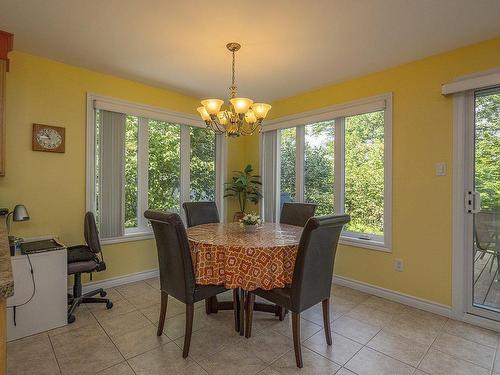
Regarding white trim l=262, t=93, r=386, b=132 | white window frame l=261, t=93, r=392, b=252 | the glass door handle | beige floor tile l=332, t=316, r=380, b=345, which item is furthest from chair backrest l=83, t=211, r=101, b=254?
the glass door handle

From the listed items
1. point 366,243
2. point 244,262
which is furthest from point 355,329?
point 244,262

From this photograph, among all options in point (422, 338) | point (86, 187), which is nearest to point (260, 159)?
point (86, 187)

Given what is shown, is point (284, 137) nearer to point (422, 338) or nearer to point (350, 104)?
point (350, 104)

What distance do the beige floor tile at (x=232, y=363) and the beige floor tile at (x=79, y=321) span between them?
122cm

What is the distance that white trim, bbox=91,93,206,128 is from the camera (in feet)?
10.1

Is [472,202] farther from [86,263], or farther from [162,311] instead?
[86,263]

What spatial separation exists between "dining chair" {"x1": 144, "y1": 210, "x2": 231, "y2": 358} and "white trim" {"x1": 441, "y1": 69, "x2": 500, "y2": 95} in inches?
104

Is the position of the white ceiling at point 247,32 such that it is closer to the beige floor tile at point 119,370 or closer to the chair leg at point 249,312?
the chair leg at point 249,312

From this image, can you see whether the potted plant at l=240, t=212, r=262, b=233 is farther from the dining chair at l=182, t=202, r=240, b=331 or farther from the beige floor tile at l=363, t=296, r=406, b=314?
the beige floor tile at l=363, t=296, r=406, b=314

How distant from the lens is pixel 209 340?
2.10 meters

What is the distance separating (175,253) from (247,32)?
6.08 feet

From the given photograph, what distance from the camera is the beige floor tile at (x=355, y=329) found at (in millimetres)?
2164

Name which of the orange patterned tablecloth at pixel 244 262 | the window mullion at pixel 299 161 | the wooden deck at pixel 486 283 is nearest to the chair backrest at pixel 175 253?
the orange patterned tablecloth at pixel 244 262

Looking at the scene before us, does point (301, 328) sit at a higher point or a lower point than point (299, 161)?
lower
